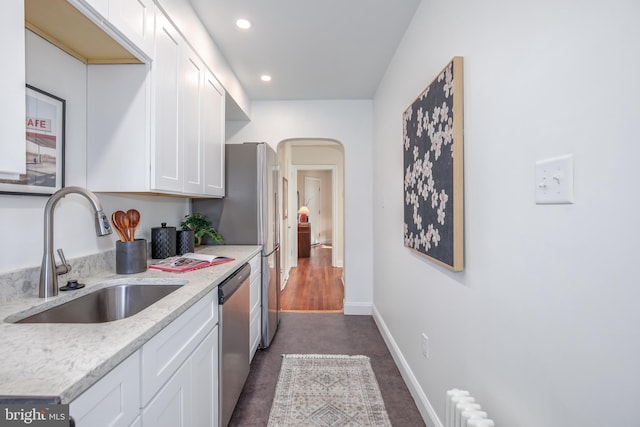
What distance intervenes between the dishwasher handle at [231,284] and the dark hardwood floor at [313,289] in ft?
6.02

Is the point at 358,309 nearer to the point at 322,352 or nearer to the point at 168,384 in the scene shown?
the point at 322,352

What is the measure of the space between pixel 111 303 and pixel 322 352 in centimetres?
170

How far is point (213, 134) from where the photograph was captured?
7.61 feet

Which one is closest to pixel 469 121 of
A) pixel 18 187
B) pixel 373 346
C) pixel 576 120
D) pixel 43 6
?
pixel 576 120

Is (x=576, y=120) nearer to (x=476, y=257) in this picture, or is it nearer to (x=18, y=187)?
(x=476, y=257)

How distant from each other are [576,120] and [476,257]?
628 millimetres

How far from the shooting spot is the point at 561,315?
770 mm

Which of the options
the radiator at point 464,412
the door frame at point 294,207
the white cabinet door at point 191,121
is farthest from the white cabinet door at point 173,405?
the door frame at point 294,207

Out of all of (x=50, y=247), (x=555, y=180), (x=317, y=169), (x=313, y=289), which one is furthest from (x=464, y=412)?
(x=317, y=169)

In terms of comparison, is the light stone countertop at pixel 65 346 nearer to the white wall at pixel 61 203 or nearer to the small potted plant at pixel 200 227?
the white wall at pixel 61 203

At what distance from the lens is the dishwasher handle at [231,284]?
5.02ft

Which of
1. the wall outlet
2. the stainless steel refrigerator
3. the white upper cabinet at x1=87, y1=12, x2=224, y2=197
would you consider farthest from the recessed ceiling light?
the wall outlet

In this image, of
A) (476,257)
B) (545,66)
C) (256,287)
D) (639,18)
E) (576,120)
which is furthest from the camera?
(256,287)

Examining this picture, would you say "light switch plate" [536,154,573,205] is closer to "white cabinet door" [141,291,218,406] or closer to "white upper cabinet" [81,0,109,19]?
"white cabinet door" [141,291,218,406]
